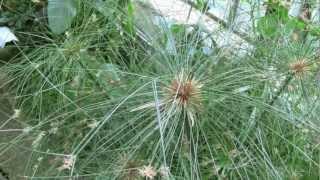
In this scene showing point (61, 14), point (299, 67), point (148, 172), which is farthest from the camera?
point (61, 14)

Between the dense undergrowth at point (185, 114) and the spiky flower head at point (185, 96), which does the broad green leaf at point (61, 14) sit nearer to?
the dense undergrowth at point (185, 114)

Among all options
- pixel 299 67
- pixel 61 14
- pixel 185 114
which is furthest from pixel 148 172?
pixel 61 14

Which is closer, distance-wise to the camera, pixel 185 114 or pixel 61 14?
pixel 185 114

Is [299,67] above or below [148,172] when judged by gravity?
above

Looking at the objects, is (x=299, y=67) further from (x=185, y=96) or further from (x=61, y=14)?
(x=61, y=14)

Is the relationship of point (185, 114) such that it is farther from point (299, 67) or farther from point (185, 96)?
point (299, 67)

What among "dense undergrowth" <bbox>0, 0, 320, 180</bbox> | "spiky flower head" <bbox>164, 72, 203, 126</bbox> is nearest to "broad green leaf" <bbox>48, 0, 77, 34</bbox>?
"dense undergrowth" <bbox>0, 0, 320, 180</bbox>

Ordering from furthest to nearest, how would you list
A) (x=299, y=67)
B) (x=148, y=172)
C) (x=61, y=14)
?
1. (x=61, y=14)
2. (x=299, y=67)
3. (x=148, y=172)

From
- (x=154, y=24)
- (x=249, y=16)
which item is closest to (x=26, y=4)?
(x=154, y=24)
